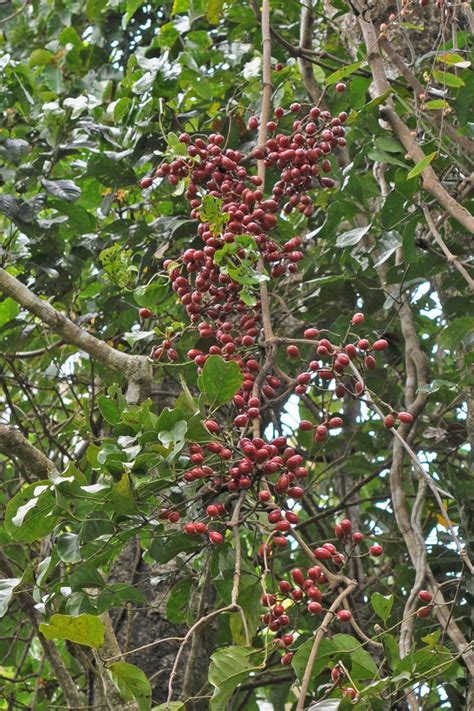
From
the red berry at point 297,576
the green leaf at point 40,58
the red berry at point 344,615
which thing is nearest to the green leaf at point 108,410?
the red berry at point 297,576

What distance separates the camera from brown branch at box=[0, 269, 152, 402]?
1779mm

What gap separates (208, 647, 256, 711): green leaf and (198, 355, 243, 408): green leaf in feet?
1.27

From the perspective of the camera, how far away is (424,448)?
2.58 metres

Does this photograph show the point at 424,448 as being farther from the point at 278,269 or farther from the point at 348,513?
the point at 278,269

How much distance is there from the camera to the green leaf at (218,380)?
142 cm

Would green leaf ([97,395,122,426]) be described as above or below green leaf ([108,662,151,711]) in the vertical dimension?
above

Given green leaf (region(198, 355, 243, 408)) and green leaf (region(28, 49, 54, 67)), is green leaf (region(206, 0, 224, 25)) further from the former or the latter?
green leaf (region(198, 355, 243, 408))

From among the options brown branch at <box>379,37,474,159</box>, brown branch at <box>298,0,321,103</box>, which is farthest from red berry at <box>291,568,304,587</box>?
brown branch at <box>298,0,321,103</box>

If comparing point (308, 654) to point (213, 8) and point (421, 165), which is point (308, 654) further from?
point (213, 8)

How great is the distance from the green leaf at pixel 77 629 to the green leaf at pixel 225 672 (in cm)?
15

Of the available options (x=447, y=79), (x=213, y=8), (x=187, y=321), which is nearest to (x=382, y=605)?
(x=447, y=79)

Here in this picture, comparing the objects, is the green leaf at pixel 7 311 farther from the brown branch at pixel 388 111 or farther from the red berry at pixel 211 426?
the red berry at pixel 211 426

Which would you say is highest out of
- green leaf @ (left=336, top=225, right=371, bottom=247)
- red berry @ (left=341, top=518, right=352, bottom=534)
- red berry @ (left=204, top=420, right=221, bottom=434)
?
green leaf @ (left=336, top=225, right=371, bottom=247)

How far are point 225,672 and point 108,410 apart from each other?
1.56 feet
